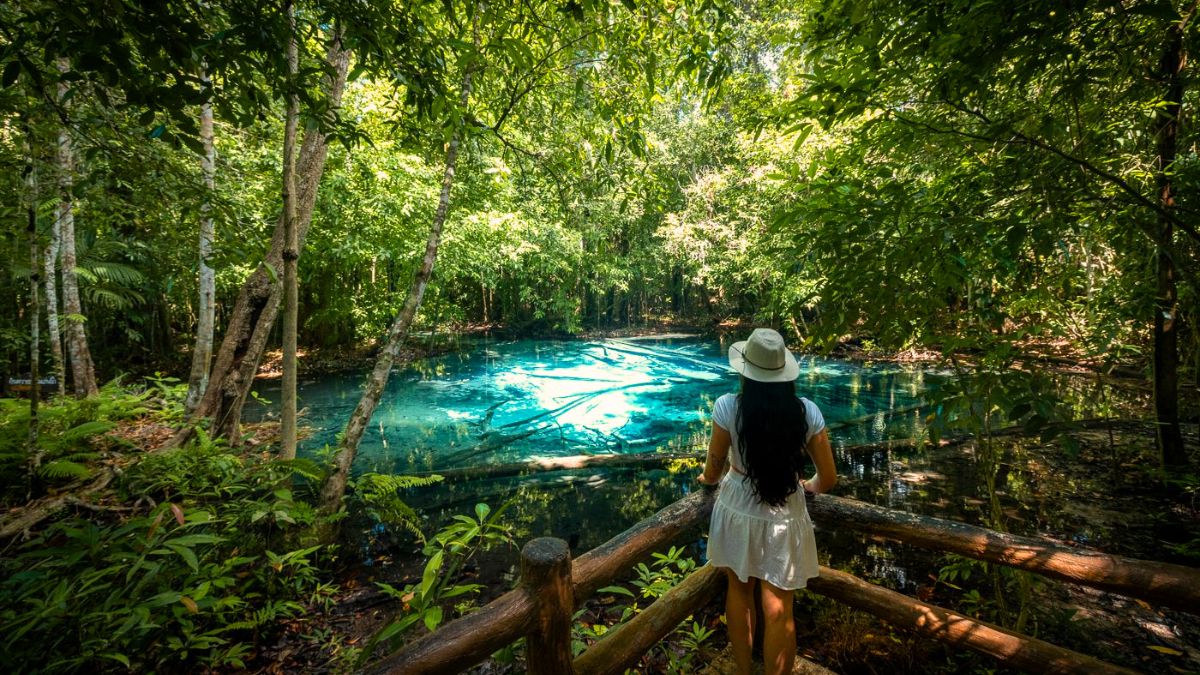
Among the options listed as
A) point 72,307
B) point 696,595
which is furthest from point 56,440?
point 696,595

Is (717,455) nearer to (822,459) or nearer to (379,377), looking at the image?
(822,459)

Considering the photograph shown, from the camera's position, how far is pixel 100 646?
7.47 ft

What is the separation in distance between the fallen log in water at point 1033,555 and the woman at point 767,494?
42cm

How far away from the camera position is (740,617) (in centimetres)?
242

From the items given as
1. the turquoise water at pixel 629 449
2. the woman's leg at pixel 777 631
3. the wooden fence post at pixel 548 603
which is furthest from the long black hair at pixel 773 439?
the wooden fence post at pixel 548 603

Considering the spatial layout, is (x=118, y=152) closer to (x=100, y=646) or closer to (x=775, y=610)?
(x=100, y=646)

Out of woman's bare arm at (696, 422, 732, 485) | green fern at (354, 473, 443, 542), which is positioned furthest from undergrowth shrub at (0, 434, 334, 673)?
woman's bare arm at (696, 422, 732, 485)

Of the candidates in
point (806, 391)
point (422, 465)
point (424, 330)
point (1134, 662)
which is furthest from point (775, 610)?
point (424, 330)

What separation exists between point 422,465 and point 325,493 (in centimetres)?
265

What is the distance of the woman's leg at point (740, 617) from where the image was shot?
2.39 meters

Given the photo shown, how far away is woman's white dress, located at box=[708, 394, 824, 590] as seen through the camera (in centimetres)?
231

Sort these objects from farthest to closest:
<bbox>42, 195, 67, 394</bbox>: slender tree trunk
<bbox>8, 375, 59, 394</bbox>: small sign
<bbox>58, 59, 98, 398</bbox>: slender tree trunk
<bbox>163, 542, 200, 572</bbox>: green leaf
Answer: <bbox>58, 59, 98, 398</bbox>: slender tree trunk, <bbox>42, 195, 67, 394</bbox>: slender tree trunk, <bbox>8, 375, 59, 394</bbox>: small sign, <bbox>163, 542, 200, 572</bbox>: green leaf

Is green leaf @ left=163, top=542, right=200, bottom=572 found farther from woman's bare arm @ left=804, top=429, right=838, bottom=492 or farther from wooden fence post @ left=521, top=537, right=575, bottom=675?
woman's bare arm @ left=804, top=429, right=838, bottom=492

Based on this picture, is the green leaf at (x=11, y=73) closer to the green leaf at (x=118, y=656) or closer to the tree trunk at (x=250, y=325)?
the green leaf at (x=118, y=656)
